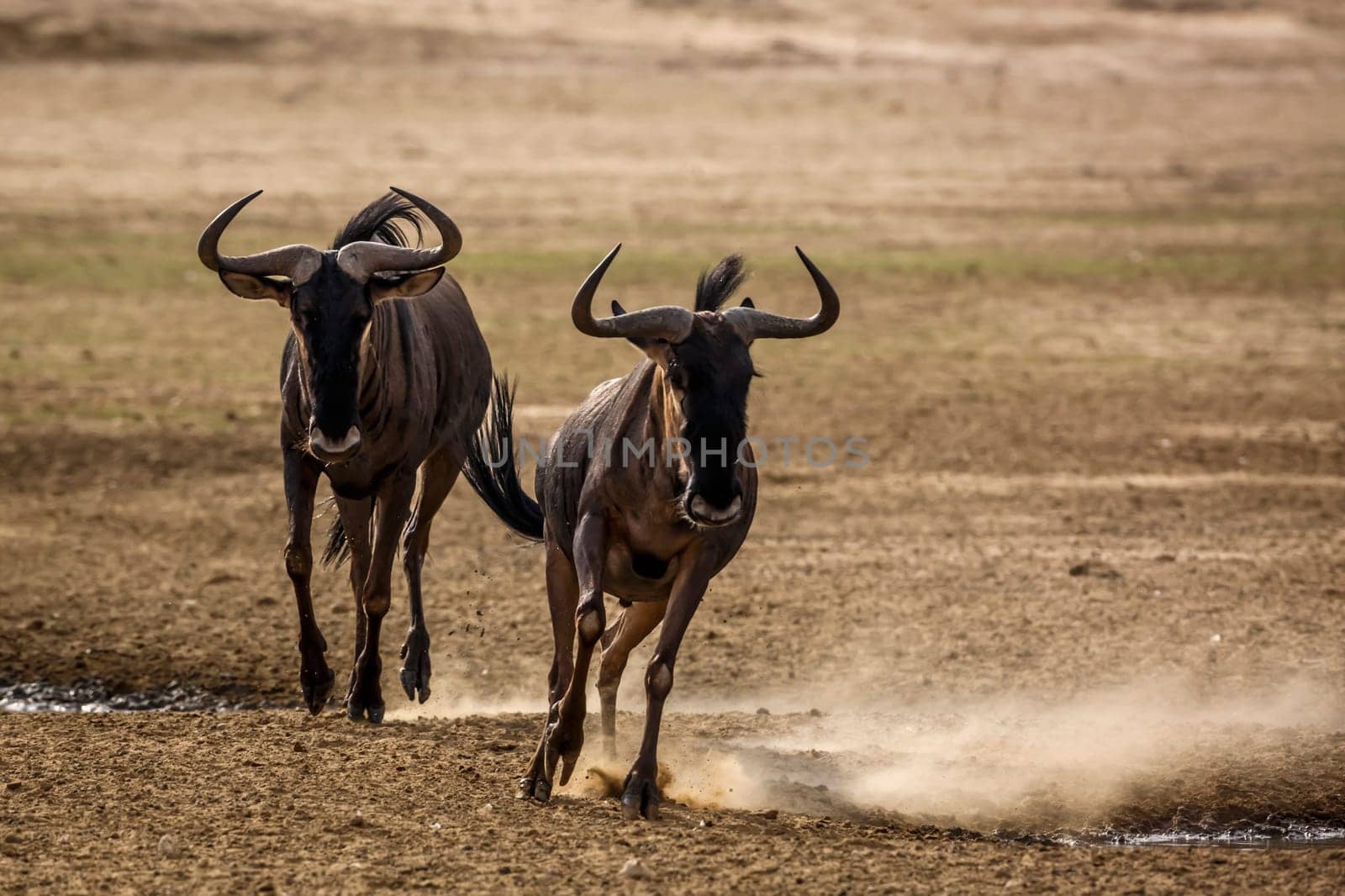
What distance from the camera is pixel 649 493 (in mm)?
7516

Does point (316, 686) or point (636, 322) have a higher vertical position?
point (636, 322)

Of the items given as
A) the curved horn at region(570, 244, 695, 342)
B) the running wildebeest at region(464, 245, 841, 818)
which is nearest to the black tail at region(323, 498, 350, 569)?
the running wildebeest at region(464, 245, 841, 818)

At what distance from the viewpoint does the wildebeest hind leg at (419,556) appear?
31.0ft

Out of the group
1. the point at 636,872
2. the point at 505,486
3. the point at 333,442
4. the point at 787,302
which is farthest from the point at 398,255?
the point at 787,302

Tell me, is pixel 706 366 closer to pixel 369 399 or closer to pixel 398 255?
pixel 398 255

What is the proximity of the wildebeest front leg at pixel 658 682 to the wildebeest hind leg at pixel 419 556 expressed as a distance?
7.95 feet

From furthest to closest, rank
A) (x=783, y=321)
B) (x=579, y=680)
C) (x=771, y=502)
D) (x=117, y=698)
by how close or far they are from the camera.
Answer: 1. (x=771, y=502)
2. (x=117, y=698)
3. (x=783, y=321)
4. (x=579, y=680)

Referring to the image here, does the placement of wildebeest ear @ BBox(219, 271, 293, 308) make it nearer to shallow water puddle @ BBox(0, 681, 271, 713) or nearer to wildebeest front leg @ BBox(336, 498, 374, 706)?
wildebeest front leg @ BBox(336, 498, 374, 706)

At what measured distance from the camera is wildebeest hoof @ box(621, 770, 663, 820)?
7078mm

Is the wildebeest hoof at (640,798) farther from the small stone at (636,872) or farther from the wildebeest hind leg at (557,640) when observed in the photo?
the small stone at (636,872)

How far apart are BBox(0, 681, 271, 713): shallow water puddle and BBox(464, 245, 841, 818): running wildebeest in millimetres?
2093

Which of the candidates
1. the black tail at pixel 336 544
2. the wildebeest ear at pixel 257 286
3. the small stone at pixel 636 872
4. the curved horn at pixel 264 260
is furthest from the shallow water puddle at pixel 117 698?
the small stone at pixel 636 872

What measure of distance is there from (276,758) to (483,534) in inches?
181

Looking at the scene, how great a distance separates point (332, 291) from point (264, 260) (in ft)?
1.26
